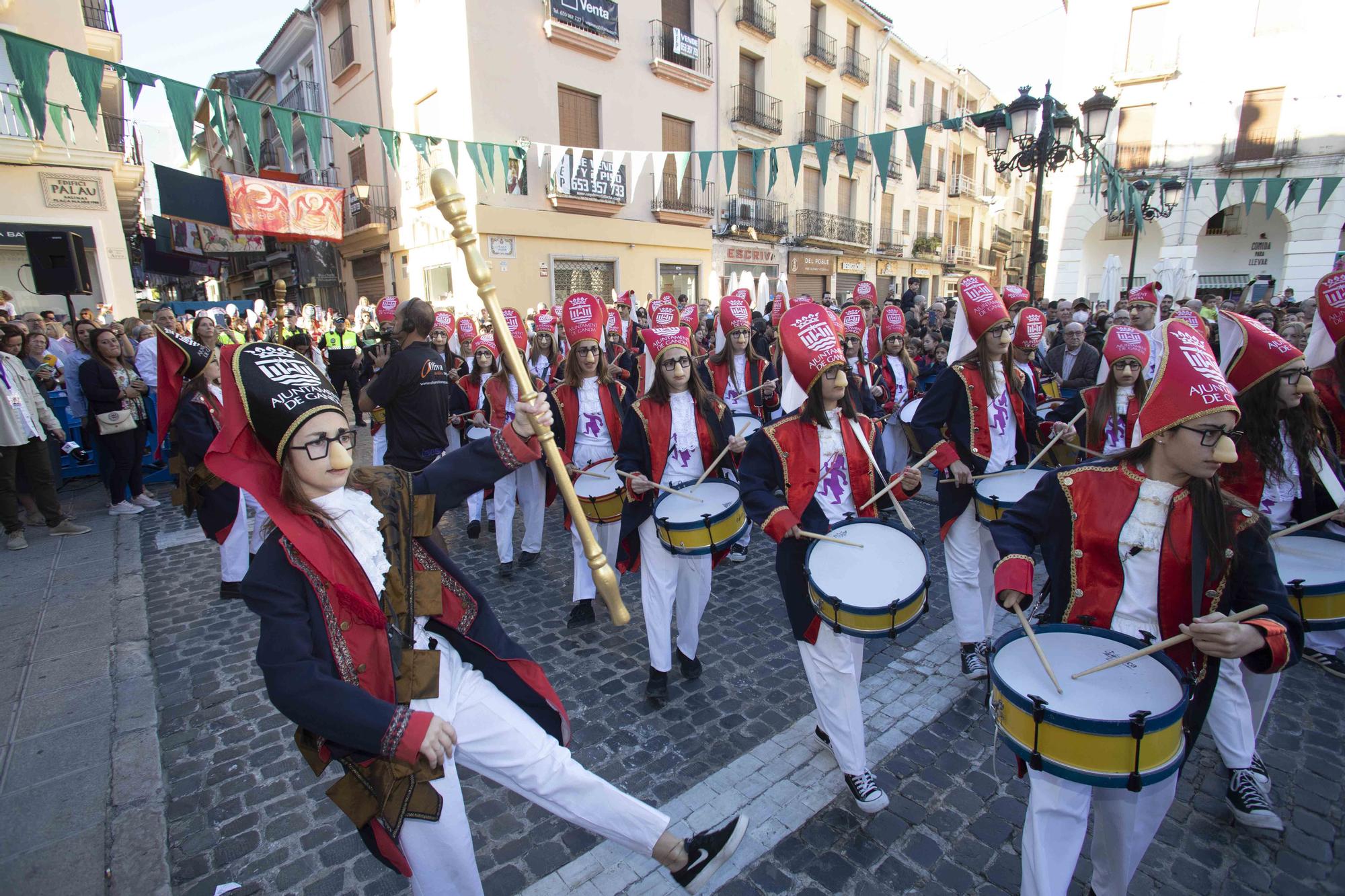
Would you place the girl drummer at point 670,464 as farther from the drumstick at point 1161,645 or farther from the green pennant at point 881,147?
the green pennant at point 881,147

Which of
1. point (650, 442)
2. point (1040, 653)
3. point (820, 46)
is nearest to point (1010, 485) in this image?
point (1040, 653)

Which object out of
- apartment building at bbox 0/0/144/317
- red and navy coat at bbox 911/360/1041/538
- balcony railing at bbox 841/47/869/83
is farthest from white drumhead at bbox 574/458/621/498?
balcony railing at bbox 841/47/869/83

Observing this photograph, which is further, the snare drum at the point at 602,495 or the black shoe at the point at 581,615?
the black shoe at the point at 581,615

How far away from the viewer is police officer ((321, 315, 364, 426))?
13945 mm

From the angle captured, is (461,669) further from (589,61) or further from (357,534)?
(589,61)

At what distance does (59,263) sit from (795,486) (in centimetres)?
1093

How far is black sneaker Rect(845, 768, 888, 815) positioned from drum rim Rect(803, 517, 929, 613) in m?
0.78

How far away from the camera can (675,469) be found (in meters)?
4.50

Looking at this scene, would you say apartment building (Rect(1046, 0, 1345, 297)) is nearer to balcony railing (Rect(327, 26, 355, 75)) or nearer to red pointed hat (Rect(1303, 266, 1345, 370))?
red pointed hat (Rect(1303, 266, 1345, 370))

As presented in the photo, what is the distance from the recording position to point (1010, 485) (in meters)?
4.03

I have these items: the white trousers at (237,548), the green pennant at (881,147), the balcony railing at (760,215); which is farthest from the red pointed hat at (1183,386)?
the balcony railing at (760,215)

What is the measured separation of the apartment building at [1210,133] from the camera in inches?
898

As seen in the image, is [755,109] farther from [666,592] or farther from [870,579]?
[870,579]

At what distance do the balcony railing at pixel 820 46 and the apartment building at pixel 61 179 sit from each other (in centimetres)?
2279
